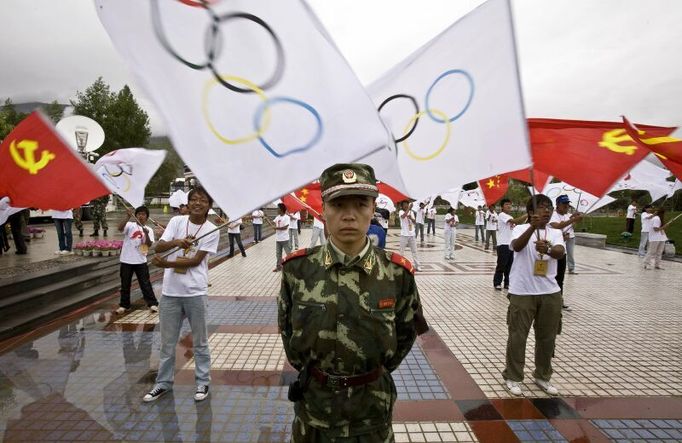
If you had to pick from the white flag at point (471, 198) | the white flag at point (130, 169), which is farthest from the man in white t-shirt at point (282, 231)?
the white flag at point (471, 198)

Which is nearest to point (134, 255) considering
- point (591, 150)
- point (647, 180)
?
point (591, 150)

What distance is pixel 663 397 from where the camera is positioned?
3.82 meters

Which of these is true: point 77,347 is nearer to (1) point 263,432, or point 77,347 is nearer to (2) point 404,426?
(1) point 263,432

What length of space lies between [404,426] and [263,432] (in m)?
1.18

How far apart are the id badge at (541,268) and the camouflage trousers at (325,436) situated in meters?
2.55

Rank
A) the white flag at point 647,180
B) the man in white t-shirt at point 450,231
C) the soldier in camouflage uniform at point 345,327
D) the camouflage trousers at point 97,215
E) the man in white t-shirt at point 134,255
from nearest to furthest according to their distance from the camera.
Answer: the soldier in camouflage uniform at point 345,327 < the white flag at point 647,180 < the man in white t-shirt at point 134,255 < the man in white t-shirt at point 450,231 < the camouflage trousers at point 97,215

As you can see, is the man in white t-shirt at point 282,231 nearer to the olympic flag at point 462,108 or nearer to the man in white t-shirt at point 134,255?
the man in white t-shirt at point 134,255

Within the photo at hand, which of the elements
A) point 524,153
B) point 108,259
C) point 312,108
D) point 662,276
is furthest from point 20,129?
point 662,276

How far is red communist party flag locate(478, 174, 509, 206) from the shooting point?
13.0 ft

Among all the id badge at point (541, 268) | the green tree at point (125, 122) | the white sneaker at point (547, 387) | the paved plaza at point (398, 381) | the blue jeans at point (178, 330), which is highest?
the green tree at point (125, 122)

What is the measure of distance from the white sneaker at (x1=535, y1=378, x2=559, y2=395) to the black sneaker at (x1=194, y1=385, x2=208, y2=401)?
3.33 meters

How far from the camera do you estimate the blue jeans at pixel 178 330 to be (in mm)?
3604

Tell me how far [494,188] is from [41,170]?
4.18 metres

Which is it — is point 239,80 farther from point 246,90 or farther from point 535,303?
point 535,303
